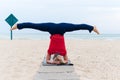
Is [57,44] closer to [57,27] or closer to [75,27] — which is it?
[57,27]

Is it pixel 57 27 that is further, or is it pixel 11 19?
pixel 11 19

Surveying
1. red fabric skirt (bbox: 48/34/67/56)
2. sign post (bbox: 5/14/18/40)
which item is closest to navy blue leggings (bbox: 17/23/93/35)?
red fabric skirt (bbox: 48/34/67/56)

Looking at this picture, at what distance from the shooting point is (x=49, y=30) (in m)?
9.06

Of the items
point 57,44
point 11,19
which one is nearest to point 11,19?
point 11,19

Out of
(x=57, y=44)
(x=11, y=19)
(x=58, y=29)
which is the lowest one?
(x=57, y=44)

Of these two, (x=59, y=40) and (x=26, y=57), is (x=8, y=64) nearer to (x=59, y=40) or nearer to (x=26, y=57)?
(x=26, y=57)

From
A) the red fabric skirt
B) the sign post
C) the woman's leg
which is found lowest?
the red fabric skirt

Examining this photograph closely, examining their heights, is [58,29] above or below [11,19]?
below

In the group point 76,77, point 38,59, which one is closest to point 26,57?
point 38,59

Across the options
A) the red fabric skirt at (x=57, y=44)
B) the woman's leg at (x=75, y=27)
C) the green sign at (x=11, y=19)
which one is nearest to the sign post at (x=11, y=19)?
the green sign at (x=11, y=19)

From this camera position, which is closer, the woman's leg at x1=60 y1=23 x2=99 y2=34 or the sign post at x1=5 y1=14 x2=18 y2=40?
the woman's leg at x1=60 y1=23 x2=99 y2=34

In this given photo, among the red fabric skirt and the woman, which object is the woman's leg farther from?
the red fabric skirt

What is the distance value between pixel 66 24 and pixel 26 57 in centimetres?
552

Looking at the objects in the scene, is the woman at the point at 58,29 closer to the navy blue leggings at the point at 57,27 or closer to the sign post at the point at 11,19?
the navy blue leggings at the point at 57,27
